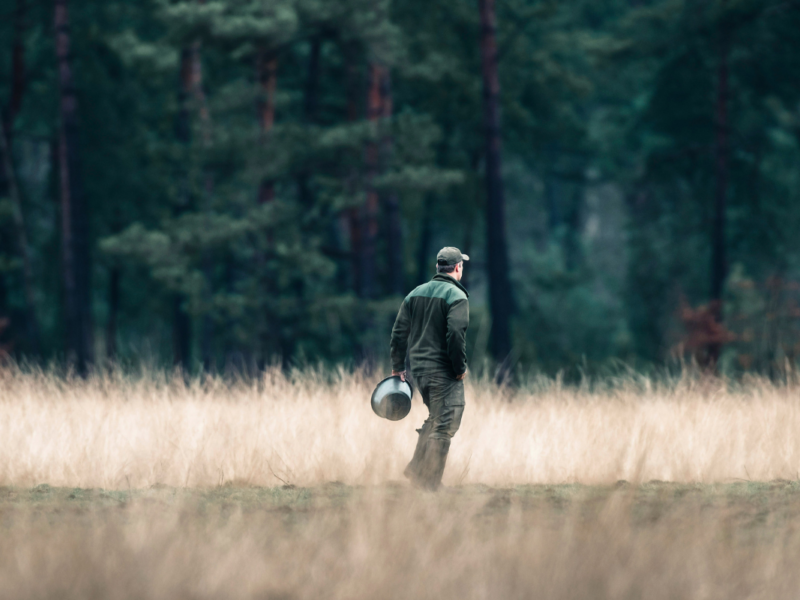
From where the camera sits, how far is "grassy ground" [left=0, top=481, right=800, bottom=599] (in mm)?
4781

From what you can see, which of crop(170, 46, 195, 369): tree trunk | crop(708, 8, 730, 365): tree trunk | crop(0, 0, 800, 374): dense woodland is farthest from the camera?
crop(170, 46, 195, 369): tree trunk

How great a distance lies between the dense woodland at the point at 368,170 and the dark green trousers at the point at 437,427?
47.3ft

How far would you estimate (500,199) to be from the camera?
2264 centimetres

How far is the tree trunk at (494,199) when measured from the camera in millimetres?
22531

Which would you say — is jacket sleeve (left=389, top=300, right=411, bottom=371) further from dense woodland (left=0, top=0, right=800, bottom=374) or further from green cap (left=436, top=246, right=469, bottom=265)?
dense woodland (left=0, top=0, right=800, bottom=374)

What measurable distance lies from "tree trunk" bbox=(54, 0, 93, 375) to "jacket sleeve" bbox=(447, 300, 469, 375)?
18.6 meters

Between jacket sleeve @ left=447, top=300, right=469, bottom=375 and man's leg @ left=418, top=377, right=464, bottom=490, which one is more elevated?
jacket sleeve @ left=447, top=300, right=469, bottom=375

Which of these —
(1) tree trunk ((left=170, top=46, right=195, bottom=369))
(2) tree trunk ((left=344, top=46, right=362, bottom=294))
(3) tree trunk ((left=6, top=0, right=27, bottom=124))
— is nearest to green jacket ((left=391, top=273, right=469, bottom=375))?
(2) tree trunk ((left=344, top=46, right=362, bottom=294))

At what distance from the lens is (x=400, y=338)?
305 inches

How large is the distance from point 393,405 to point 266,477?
5.01 ft

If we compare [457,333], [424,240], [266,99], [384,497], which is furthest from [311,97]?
[384,497]

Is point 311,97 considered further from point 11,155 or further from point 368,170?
point 11,155

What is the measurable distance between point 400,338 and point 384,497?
1.61 metres

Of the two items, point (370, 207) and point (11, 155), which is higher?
point (11, 155)
